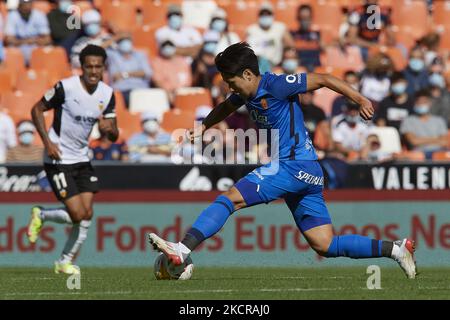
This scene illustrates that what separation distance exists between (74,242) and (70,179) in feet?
2.34

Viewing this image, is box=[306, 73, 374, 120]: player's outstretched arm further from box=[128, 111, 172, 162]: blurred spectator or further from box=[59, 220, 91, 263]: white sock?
box=[128, 111, 172, 162]: blurred spectator

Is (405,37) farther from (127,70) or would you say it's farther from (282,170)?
(282,170)

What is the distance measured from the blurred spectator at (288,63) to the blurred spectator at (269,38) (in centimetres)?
26

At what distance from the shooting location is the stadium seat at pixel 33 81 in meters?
19.4

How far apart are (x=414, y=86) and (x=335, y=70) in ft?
4.38

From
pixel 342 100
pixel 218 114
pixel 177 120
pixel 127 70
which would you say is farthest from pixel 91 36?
pixel 218 114

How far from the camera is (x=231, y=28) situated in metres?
21.5

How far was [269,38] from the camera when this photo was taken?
20.6 m

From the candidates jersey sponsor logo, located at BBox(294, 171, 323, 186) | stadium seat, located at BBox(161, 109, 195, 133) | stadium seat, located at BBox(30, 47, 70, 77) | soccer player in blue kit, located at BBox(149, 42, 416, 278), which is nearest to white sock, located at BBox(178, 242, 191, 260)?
soccer player in blue kit, located at BBox(149, 42, 416, 278)

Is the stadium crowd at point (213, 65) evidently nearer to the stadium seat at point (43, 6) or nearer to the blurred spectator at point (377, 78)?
the blurred spectator at point (377, 78)

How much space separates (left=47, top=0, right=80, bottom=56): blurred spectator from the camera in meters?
20.4

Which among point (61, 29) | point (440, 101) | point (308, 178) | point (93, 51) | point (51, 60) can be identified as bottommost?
point (308, 178)

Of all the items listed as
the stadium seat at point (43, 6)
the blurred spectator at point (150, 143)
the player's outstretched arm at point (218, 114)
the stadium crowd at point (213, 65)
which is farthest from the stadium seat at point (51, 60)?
the player's outstretched arm at point (218, 114)

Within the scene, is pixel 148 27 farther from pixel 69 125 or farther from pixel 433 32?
pixel 69 125
